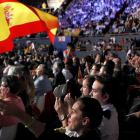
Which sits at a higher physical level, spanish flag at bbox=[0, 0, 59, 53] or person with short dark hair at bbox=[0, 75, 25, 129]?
spanish flag at bbox=[0, 0, 59, 53]

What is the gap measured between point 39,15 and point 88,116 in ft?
17.1

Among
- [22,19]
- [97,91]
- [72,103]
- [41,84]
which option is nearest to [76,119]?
[97,91]

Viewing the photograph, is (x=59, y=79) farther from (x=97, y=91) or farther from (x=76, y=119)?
(x=76, y=119)

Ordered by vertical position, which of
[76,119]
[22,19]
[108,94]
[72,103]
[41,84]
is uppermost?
[22,19]

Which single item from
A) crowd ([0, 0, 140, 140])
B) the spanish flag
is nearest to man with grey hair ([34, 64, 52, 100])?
crowd ([0, 0, 140, 140])

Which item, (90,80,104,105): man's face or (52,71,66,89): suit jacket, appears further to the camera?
(52,71,66,89): suit jacket

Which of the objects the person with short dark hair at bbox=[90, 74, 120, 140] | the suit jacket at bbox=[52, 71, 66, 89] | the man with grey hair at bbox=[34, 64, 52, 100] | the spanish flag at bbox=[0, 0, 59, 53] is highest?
the spanish flag at bbox=[0, 0, 59, 53]

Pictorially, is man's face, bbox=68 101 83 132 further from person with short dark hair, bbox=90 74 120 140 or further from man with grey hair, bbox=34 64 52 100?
man with grey hair, bbox=34 64 52 100

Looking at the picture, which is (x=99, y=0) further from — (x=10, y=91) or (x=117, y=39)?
(x=10, y=91)

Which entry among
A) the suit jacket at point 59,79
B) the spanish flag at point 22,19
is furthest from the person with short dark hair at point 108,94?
the suit jacket at point 59,79

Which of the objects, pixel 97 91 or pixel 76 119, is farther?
pixel 97 91

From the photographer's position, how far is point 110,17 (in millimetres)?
23125

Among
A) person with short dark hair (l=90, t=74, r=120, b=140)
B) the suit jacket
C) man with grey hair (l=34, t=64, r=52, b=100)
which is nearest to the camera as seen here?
person with short dark hair (l=90, t=74, r=120, b=140)

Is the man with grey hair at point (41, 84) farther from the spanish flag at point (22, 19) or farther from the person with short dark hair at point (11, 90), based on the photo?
the person with short dark hair at point (11, 90)
